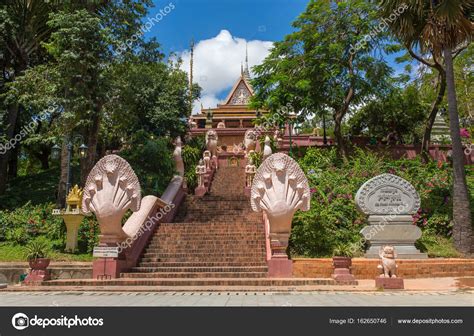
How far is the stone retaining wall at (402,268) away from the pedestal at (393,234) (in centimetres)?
101

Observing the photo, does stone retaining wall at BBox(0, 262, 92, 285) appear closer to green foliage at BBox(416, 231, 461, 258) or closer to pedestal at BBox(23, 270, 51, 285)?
pedestal at BBox(23, 270, 51, 285)

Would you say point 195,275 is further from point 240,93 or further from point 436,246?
point 240,93

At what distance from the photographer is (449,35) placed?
12.4 m

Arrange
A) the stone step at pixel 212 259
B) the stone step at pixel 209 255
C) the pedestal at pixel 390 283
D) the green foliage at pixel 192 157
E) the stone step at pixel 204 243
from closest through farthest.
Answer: the pedestal at pixel 390 283, the stone step at pixel 212 259, the stone step at pixel 209 255, the stone step at pixel 204 243, the green foliage at pixel 192 157

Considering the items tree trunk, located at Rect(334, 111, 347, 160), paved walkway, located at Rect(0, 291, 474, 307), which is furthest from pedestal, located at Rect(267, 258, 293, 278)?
tree trunk, located at Rect(334, 111, 347, 160)

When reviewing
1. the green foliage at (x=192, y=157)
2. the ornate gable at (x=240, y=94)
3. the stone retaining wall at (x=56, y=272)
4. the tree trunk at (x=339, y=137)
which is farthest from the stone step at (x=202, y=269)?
the ornate gable at (x=240, y=94)

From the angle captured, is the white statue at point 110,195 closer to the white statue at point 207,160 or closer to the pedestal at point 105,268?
the pedestal at point 105,268

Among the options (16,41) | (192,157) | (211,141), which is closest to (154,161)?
(192,157)

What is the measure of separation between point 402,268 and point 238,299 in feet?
16.1

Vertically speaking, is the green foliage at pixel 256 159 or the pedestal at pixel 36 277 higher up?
the green foliage at pixel 256 159

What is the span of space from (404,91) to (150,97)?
13694mm

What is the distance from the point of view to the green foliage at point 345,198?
11.1 m
